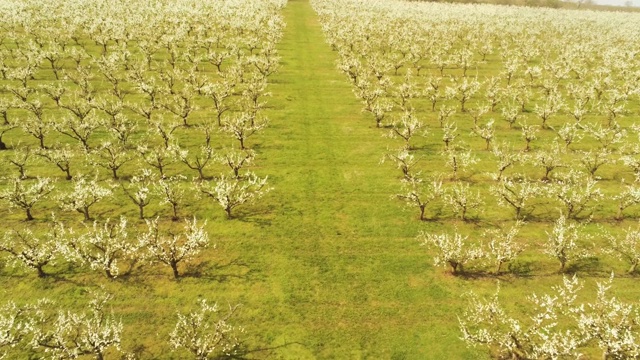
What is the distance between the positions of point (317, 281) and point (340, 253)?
277 centimetres

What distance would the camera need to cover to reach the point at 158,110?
42375 mm

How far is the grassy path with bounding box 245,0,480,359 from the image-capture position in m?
19.4

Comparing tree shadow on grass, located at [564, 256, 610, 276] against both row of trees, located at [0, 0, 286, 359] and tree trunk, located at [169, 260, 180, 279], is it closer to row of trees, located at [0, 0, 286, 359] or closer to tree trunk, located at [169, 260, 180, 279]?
row of trees, located at [0, 0, 286, 359]

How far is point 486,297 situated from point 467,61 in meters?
45.6

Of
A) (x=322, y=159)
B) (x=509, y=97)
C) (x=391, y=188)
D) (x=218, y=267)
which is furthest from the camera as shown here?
(x=509, y=97)

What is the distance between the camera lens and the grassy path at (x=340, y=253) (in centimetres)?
1936

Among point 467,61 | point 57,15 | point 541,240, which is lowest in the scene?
point 541,240

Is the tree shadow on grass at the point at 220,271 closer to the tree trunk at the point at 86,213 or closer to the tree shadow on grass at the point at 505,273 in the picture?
the tree trunk at the point at 86,213

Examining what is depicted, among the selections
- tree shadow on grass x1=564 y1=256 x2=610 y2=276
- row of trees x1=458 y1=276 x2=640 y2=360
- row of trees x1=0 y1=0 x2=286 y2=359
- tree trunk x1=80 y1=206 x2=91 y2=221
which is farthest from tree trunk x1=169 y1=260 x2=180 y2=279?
tree shadow on grass x1=564 y1=256 x2=610 y2=276

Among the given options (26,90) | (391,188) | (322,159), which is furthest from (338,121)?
(26,90)

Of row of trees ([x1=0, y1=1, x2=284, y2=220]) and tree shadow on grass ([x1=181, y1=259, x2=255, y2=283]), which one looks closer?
tree shadow on grass ([x1=181, y1=259, x2=255, y2=283])

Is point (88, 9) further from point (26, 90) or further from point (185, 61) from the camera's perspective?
point (26, 90)

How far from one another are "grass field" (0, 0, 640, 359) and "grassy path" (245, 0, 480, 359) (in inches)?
2.5

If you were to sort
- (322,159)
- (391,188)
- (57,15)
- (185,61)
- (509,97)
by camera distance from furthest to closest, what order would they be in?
(57,15), (185,61), (509,97), (322,159), (391,188)
